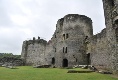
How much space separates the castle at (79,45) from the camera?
14914mm

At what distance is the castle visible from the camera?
14.9 meters

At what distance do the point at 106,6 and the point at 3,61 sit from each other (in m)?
24.0

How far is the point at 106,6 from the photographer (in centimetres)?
1599

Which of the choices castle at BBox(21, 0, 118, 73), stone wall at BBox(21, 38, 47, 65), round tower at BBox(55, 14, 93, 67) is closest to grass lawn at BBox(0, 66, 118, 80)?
castle at BBox(21, 0, 118, 73)

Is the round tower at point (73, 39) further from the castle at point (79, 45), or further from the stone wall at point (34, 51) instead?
the stone wall at point (34, 51)

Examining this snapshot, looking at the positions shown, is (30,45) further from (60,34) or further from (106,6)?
(106,6)

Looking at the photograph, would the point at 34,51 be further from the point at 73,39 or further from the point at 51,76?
the point at 51,76

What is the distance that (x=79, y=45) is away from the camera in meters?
26.9

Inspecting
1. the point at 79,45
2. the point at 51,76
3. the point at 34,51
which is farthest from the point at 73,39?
the point at 51,76

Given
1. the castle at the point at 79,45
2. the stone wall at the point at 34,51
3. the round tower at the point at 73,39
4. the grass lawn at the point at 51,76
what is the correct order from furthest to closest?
the stone wall at the point at 34,51, the round tower at the point at 73,39, the castle at the point at 79,45, the grass lawn at the point at 51,76

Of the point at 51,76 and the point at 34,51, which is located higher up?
the point at 34,51

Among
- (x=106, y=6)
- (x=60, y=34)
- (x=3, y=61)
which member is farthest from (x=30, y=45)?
(x=106, y=6)

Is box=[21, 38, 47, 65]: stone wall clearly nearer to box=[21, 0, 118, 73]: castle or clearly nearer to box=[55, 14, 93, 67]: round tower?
box=[21, 0, 118, 73]: castle

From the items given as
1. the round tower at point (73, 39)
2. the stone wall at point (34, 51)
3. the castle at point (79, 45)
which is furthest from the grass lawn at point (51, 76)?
the stone wall at point (34, 51)
